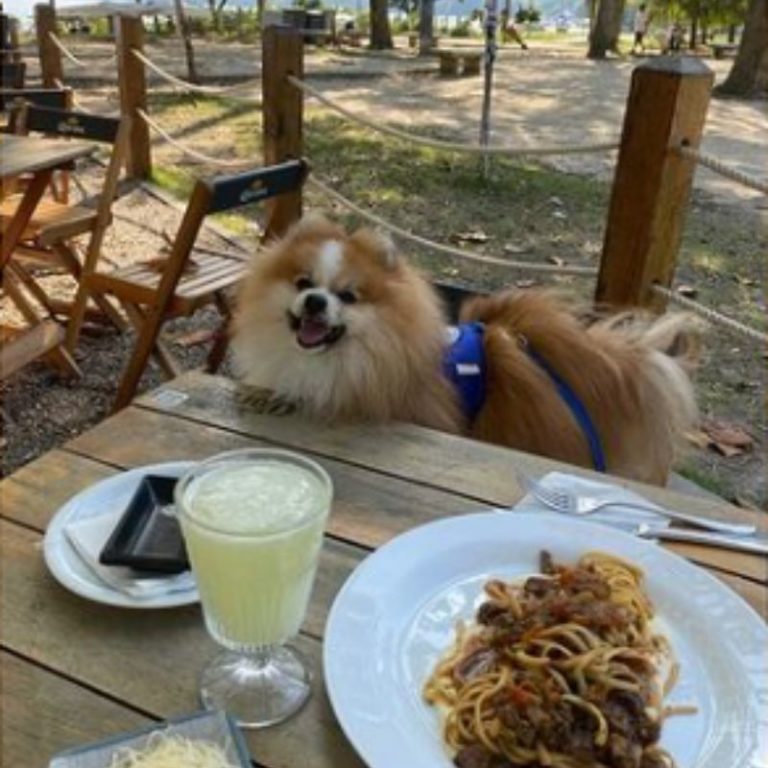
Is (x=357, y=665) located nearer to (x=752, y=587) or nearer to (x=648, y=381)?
(x=752, y=587)

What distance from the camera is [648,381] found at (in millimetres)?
1783

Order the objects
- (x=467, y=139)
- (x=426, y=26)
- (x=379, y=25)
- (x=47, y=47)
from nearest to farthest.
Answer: (x=47, y=47) < (x=467, y=139) < (x=379, y=25) < (x=426, y=26)

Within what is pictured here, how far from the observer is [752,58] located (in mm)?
10594

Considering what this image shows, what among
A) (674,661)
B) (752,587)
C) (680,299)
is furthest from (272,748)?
(680,299)

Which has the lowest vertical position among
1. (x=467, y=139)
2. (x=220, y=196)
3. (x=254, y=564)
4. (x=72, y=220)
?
(x=467, y=139)

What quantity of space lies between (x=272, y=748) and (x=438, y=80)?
11.5 meters

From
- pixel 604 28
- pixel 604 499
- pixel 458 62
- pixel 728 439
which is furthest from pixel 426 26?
pixel 604 499

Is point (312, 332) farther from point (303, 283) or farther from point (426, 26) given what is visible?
point (426, 26)

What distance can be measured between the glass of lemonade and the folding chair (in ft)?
8.09

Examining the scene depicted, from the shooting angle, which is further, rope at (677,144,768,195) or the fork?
rope at (677,144,768,195)

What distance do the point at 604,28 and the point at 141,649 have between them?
17.8 metres

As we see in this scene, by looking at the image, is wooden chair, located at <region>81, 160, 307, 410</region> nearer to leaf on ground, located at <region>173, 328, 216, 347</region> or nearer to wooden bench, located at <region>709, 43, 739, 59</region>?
leaf on ground, located at <region>173, 328, 216, 347</region>

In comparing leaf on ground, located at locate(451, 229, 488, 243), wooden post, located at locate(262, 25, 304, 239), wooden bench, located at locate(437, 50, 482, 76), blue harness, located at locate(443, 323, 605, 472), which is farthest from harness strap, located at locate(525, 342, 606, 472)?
wooden bench, located at locate(437, 50, 482, 76)

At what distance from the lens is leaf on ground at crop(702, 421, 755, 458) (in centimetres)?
275
